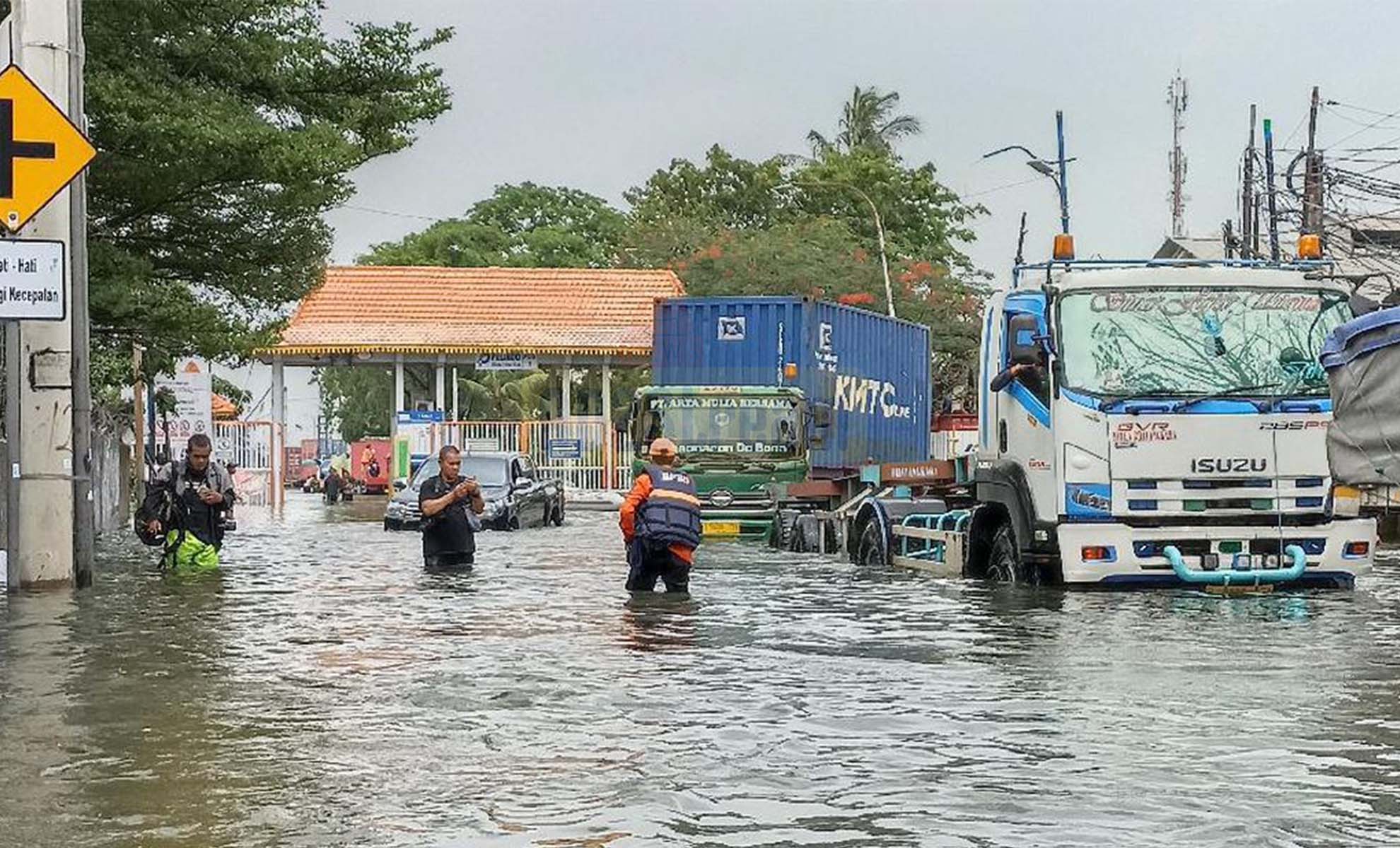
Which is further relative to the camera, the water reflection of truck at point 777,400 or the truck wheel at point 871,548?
the water reflection of truck at point 777,400

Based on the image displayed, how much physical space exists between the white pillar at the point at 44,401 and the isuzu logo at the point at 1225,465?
9.17 m

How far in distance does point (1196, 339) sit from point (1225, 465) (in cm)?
105

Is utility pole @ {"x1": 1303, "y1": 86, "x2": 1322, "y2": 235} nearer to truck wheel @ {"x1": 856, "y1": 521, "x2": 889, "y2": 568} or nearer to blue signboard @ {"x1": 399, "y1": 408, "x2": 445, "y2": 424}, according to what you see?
truck wheel @ {"x1": 856, "y1": 521, "x2": 889, "y2": 568}

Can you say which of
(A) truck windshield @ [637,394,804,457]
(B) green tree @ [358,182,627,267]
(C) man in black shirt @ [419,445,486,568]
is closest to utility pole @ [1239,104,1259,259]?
(A) truck windshield @ [637,394,804,457]

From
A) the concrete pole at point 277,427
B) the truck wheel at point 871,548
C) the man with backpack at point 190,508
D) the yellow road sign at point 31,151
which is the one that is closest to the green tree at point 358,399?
the concrete pole at point 277,427

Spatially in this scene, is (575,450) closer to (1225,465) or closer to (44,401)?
(44,401)

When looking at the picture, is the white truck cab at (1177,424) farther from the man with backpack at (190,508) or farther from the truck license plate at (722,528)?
the truck license plate at (722,528)

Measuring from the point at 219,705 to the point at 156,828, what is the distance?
11.8 feet

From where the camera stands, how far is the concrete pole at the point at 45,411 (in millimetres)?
18203

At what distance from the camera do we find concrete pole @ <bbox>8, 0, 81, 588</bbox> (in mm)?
18203

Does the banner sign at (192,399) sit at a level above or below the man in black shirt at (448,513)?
above

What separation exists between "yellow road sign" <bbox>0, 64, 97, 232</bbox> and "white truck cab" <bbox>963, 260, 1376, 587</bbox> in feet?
24.5

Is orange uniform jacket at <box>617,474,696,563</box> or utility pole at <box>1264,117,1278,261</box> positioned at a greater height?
utility pole at <box>1264,117,1278,261</box>

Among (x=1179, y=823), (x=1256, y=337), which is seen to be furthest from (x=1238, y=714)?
(x=1256, y=337)
